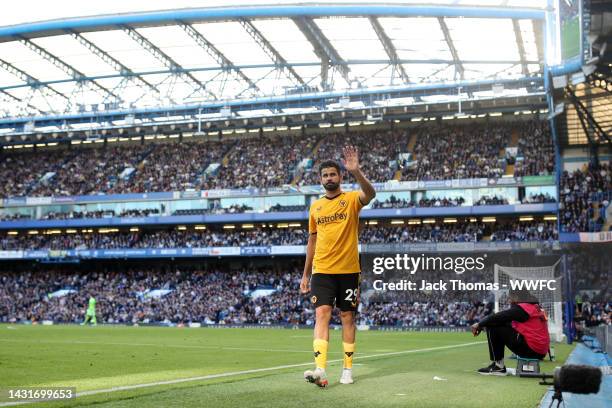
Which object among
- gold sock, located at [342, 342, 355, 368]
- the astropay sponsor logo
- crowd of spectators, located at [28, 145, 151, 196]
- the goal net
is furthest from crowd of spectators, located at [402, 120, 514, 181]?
gold sock, located at [342, 342, 355, 368]

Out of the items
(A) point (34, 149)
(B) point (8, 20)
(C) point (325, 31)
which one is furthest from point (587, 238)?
(A) point (34, 149)

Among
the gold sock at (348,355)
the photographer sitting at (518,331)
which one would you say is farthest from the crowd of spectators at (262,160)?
the gold sock at (348,355)

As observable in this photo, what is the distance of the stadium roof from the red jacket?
3199 centimetres

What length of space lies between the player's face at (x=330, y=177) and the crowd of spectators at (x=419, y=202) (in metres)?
43.9

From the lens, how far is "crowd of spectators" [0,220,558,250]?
4828 centimetres

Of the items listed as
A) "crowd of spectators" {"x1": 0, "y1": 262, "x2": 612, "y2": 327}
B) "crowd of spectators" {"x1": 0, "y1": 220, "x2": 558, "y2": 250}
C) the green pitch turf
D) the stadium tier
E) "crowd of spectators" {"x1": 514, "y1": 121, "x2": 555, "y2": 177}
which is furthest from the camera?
"crowd of spectators" {"x1": 514, "y1": 121, "x2": 555, "y2": 177}

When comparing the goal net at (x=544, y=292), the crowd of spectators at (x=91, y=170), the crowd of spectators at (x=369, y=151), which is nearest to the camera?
the goal net at (x=544, y=292)

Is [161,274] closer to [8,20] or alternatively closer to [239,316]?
[239,316]

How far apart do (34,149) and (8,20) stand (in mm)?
25115

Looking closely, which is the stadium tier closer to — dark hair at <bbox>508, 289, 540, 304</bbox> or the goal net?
the goal net

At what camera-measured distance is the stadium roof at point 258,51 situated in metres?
41.1

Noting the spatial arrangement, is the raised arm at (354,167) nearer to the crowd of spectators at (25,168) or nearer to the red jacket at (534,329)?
the red jacket at (534,329)

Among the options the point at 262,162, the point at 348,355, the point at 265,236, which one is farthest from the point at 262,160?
the point at 348,355

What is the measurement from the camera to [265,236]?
179ft
